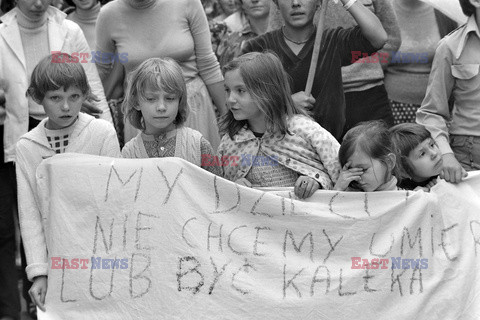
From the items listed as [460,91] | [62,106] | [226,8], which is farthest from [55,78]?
[226,8]

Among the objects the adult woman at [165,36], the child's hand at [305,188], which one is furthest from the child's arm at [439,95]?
the adult woman at [165,36]

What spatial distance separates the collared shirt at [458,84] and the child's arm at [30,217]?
1.96m

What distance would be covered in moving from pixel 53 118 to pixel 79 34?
3.63 ft

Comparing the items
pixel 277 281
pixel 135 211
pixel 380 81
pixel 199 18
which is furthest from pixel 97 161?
pixel 380 81

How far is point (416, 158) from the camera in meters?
4.74

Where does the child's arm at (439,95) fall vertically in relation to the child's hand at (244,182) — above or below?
above

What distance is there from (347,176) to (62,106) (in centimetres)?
137

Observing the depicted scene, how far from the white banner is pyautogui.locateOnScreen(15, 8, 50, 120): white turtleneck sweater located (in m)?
1.21

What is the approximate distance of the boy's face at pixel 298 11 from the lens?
5.33 meters

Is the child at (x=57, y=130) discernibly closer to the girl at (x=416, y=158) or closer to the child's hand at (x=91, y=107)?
the child's hand at (x=91, y=107)

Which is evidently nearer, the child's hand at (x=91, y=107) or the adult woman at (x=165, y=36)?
the child's hand at (x=91, y=107)

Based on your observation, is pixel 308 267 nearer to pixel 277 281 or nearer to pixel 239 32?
pixel 277 281

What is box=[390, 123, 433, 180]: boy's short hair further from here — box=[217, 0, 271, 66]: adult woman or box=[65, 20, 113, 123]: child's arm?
box=[217, 0, 271, 66]: adult woman

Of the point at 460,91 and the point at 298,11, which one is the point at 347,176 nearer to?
the point at 460,91
